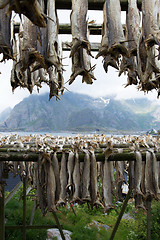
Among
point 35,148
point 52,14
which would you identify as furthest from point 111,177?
point 52,14

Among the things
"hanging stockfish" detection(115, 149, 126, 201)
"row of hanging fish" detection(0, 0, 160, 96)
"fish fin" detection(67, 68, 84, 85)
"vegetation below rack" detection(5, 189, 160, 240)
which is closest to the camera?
"row of hanging fish" detection(0, 0, 160, 96)

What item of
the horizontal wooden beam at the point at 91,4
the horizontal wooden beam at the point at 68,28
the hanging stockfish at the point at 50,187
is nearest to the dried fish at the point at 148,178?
the hanging stockfish at the point at 50,187

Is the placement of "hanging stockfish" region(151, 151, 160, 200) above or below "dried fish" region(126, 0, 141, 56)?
below

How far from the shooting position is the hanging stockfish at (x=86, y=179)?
188cm

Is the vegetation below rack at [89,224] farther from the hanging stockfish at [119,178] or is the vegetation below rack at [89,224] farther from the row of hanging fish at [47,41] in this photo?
the row of hanging fish at [47,41]

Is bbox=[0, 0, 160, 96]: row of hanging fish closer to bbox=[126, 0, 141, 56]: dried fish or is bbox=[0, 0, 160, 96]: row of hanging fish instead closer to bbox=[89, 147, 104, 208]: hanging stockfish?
bbox=[126, 0, 141, 56]: dried fish

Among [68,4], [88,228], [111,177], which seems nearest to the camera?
[68,4]

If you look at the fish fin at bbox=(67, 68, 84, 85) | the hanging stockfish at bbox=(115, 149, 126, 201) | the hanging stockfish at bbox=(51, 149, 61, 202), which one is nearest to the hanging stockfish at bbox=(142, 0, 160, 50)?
the fish fin at bbox=(67, 68, 84, 85)

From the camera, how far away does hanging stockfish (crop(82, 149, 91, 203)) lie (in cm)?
188

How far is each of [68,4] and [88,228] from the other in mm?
7290

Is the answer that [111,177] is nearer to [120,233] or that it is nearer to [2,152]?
[2,152]

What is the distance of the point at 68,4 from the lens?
176cm

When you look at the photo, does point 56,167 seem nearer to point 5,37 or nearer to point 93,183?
point 93,183

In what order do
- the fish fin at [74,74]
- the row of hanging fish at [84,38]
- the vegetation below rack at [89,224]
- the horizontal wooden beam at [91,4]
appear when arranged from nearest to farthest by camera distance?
the row of hanging fish at [84,38], the fish fin at [74,74], the horizontal wooden beam at [91,4], the vegetation below rack at [89,224]
